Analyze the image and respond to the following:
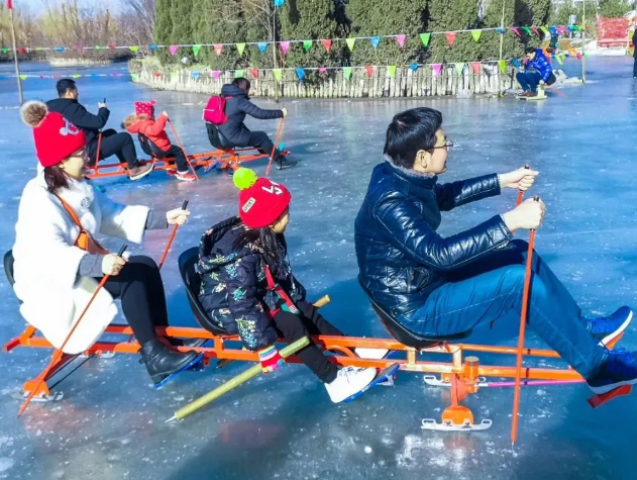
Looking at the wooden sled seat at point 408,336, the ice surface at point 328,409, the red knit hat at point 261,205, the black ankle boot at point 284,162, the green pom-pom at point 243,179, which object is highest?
the green pom-pom at point 243,179

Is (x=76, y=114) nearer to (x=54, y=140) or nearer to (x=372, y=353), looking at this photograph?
(x=54, y=140)

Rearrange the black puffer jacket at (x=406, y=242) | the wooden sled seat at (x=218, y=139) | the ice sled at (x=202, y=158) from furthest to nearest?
the wooden sled seat at (x=218, y=139)
the ice sled at (x=202, y=158)
the black puffer jacket at (x=406, y=242)

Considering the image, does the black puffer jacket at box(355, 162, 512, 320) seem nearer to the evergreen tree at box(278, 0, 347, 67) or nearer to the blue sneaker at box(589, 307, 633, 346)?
the blue sneaker at box(589, 307, 633, 346)

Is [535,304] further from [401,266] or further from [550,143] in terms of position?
[550,143]

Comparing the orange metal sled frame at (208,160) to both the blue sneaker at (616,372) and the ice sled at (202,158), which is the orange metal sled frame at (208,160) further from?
the blue sneaker at (616,372)

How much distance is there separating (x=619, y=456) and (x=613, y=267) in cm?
206

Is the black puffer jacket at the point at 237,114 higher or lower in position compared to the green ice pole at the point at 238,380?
higher

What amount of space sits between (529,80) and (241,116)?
A: 857 cm

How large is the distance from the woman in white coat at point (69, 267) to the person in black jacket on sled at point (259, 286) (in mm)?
325

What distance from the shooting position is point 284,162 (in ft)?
27.1

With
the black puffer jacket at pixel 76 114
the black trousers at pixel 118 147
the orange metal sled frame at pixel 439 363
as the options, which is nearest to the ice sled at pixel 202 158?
the black trousers at pixel 118 147

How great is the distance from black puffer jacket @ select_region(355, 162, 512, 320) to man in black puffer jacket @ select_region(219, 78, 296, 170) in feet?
17.8

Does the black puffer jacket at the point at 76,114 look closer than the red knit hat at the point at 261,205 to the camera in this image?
No

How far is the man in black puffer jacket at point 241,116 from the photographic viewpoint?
7918 mm
